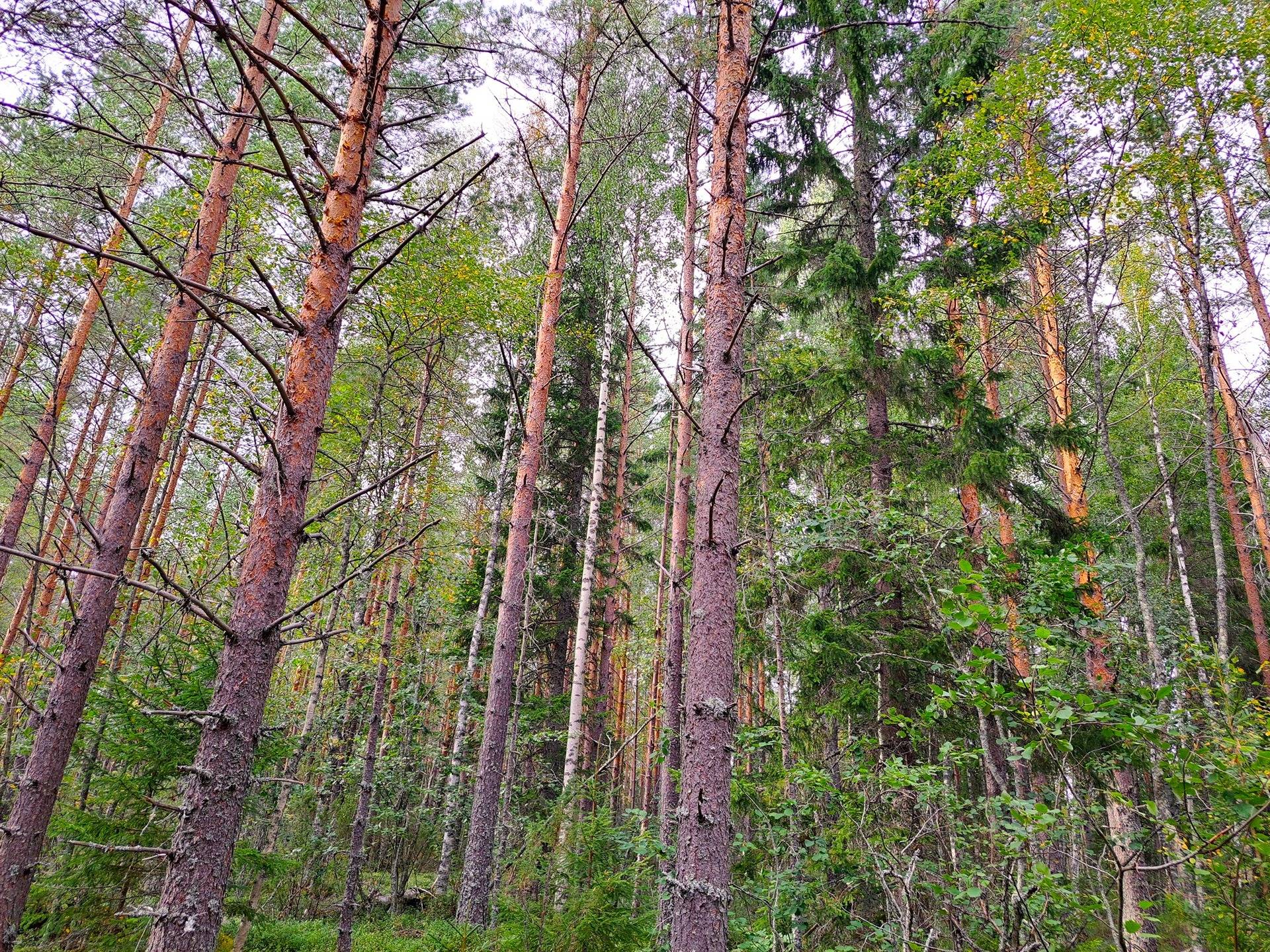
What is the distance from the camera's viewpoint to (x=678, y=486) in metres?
9.01

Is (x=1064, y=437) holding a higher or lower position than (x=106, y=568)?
higher

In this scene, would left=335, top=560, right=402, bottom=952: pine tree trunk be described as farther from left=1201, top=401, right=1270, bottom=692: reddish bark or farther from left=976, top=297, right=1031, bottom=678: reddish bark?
left=1201, top=401, right=1270, bottom=692: reddish bark

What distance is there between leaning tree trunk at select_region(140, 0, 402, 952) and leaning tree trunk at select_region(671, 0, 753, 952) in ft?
6.66

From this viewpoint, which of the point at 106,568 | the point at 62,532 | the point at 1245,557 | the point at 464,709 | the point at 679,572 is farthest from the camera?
the point at 62,532

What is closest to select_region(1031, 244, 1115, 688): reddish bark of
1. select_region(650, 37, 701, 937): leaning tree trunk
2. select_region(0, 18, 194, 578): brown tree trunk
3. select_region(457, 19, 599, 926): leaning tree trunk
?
select_region(650, 37, 701, 937): leaning tree trunk

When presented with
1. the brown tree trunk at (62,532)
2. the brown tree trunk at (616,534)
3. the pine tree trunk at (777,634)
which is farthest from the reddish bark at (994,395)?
the brown tree trunk at (62,532)

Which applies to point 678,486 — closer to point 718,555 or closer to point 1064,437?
point 1064,437

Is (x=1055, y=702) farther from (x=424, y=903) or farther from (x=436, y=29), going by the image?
(x=424, y=903)

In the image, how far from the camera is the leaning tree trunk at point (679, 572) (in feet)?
23.1

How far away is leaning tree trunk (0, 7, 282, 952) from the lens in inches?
186

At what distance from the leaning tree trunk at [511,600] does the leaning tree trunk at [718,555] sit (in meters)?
4.02

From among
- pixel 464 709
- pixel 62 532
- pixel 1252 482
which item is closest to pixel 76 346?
pixel 62 532

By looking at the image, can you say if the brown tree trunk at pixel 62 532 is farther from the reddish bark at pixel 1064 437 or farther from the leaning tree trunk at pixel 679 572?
the reddish bark at pixel 1064 437

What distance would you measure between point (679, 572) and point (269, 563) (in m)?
5.72
